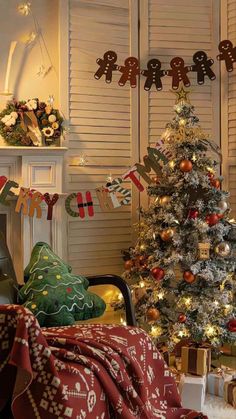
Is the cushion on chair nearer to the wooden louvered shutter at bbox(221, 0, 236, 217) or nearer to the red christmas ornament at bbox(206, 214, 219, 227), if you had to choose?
the red christmas ornament at bbox(206, 214, 219, 227)

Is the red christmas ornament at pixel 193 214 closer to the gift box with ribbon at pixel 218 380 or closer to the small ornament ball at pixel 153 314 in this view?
the small ornament ball at pixel 153 314

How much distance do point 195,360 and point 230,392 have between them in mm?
235

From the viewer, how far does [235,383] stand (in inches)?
102

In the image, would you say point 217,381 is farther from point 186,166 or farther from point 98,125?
point 98,125

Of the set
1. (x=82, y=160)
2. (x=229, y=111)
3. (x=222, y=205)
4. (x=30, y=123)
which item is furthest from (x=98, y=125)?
(x=222, y=205)

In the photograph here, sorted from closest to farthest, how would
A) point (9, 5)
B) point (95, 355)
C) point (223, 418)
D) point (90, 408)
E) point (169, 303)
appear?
point (90, 408) < point (95, 355) < point (223, 418) < point (169, 303) < point (9, 5)

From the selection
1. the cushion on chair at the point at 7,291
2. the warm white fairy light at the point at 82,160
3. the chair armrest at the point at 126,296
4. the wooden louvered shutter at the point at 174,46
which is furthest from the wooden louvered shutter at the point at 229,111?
the cushion on chair at the point at 7,291

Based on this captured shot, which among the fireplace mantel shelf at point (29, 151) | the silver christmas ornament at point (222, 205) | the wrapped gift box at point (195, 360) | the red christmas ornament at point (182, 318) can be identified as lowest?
the wrapped gift box at point (195, 360)

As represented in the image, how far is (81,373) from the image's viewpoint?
1.52m

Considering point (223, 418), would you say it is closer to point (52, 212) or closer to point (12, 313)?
point (12, 313)

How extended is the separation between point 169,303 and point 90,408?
1.82m

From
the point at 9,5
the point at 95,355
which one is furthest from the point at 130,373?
the point at 9,5

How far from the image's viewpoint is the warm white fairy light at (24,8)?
344 centimetres

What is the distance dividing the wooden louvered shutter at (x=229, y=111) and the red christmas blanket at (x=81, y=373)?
2.10 m
